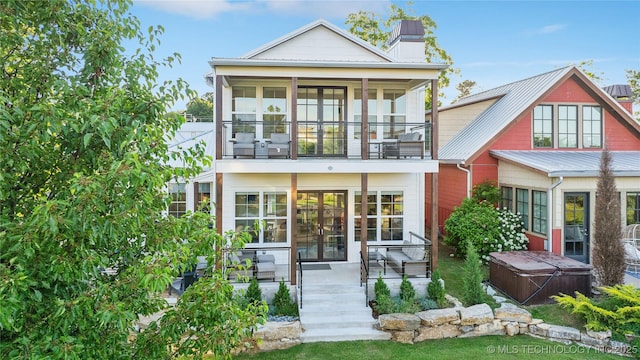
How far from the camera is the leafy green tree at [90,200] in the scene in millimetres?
2959

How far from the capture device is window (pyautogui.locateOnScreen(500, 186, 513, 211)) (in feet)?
48.6

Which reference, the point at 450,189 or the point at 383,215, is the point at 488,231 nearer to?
the point at 383,215

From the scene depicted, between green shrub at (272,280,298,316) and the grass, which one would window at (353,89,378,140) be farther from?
the grass

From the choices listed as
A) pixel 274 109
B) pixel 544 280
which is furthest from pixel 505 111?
pixel 274 109

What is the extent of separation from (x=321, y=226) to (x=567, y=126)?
36.8 ft

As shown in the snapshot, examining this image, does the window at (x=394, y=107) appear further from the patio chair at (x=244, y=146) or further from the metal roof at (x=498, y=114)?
the patio chair at (x=244, y=146)

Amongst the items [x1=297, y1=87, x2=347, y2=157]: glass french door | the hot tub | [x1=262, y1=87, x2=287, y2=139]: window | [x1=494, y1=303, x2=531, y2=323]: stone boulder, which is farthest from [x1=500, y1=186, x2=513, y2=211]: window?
[x1=262, y1=87, x2=287, y2=139]: window

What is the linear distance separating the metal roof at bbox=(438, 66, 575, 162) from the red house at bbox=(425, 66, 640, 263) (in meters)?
0.05

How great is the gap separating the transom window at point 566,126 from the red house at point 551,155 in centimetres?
4

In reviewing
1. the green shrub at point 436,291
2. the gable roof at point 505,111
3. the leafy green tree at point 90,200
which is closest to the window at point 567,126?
the gable roof at point 505,111

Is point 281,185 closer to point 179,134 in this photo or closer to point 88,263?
point 179,134

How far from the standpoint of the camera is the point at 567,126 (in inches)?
628

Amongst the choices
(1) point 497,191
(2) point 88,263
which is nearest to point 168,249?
(2) point 88,263

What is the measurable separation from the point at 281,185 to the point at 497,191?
843cm
